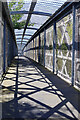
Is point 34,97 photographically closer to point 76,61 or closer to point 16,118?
point 16,118

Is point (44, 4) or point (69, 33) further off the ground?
point (44, 4)

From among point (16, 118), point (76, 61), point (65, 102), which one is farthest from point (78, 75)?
point (16, 118)

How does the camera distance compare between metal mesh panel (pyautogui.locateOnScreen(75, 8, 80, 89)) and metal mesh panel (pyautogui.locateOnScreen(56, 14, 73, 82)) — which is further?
metal mesh panel (pyautogui.locateOnScreen(56, 14, 73, 82))

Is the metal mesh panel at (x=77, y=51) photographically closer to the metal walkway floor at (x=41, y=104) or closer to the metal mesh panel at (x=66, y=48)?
the metal walkway floor at (x=41, y=104)

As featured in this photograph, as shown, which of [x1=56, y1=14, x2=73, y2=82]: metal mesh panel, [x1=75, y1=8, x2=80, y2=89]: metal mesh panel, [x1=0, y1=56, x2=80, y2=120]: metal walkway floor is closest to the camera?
[x1=0, y1=56, x2=80, y2=120]: metal walkway floor

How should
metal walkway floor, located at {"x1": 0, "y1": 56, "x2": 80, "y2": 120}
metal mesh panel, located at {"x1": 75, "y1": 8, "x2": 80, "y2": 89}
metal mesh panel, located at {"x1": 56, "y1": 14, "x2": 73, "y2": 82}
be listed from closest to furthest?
metal walkway floor, located at {"x1": 0, "y1": 56, "x2": 80, "y2": 120}, metal mesh panel, located at {"x1": 75, "y1": 8, "x2": 80, "y2": 89}, metal mesh panel, located at {"x1": 56, "y1": 14, "x2": 73, "y2": 82}

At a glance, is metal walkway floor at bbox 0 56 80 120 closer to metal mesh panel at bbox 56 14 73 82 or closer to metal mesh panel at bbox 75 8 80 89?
metal mesh panel at bbox 75 8 80 89

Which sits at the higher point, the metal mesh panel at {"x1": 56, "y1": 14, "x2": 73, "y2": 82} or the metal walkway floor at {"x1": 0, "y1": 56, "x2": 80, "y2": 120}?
the metal mesh panel at {"x1": 56, "y1": 14, "x2": 73, "y2": 82}

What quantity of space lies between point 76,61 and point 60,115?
281 cm

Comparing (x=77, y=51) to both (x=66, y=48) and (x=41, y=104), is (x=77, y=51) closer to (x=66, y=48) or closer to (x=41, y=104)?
(x=66, y=48)

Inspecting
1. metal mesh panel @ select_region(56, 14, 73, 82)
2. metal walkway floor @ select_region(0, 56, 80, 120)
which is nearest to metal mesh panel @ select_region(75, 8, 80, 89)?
metal walkway floor @ select_region(0, 56, 80, 120)

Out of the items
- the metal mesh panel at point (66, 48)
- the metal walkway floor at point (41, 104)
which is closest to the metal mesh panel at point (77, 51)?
the metal walkway floor at point (41, 104)

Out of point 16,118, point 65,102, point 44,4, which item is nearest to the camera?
point 16,118

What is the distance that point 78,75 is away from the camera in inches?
221
